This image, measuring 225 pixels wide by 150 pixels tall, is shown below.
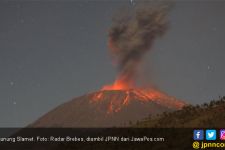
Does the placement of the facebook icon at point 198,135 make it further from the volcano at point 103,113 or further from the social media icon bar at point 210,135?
the volcano at point 103,113

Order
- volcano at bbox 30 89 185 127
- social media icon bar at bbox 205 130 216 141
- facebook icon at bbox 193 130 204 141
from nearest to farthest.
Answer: social media icon bar at bbox 205 130 216 141, facebook icon at bbox 193 130 204 141, volcano at bbox 30 89 185 127

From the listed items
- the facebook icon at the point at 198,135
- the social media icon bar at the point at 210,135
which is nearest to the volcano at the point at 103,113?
the facebook icon at the point at 198,135

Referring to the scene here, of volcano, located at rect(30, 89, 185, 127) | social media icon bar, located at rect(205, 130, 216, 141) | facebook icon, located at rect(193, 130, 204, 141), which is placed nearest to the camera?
social media icon bar, located at rect(205, 130, 216, 141)

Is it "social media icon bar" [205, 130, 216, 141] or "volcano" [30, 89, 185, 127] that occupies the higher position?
"volcano" [30, 89, 185, 127]

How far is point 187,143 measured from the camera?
68.0 feet

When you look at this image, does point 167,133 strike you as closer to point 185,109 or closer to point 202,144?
point 202,144

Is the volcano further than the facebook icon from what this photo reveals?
Yes

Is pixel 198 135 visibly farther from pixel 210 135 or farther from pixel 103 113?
pixel 103 113

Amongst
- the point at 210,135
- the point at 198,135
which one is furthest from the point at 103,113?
the point at 210,135

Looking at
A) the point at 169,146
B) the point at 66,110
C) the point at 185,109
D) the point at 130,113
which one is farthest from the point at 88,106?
the point at 169,146

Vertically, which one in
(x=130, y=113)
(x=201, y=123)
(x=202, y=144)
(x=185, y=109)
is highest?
(x=130, y=113)

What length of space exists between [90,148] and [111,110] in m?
152

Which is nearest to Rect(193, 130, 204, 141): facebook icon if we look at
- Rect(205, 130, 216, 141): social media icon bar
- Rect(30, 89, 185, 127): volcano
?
Rect(205, 130, 216, 141): social media icon bar

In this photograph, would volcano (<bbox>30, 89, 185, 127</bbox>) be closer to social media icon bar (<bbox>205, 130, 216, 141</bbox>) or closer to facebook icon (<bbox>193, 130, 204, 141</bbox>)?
facebook icon (<bbox>193, 130, 204, 141</bbox>)
